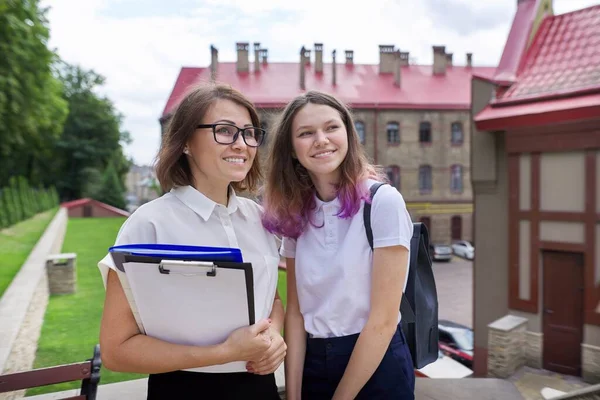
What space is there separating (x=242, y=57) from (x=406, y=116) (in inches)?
366

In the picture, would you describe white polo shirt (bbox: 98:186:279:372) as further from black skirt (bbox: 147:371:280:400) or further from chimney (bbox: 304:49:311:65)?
chimney (bbox: 304:49:311:65)

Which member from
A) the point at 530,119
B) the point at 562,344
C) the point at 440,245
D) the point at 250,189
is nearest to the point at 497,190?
the point at 530,119

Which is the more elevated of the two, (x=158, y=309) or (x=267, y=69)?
(x=267, y=69)

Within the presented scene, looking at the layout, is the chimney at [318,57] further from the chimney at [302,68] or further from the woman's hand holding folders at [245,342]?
the woman's hand holding folders at [245,342]

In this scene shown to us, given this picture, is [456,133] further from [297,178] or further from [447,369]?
[297,178]

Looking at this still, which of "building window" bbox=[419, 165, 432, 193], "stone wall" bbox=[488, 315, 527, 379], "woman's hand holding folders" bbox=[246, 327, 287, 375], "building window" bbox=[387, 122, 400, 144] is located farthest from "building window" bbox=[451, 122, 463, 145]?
"woman's hand holding folders" bbox=[246, 327, 287, 375]

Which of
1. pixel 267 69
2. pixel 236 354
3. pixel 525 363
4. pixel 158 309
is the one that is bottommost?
pixel 525 363

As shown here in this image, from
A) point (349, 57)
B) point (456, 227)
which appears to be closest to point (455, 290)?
point (456, 227)

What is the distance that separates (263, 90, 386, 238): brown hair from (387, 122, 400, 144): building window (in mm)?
24645

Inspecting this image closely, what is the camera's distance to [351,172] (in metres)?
1.90

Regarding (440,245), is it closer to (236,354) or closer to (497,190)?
(497,190)

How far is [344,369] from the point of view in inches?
73.5

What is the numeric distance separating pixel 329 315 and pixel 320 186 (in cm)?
51

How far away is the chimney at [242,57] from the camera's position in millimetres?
26047
